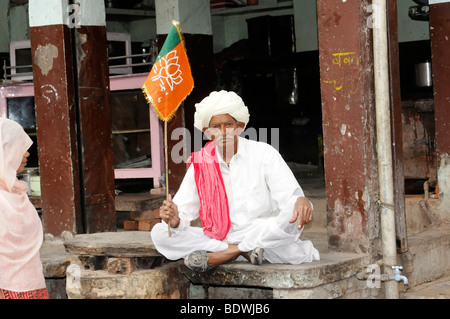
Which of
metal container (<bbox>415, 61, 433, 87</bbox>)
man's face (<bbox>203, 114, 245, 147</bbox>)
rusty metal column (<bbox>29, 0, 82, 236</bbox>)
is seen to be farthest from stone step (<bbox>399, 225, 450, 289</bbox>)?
metal container (<bbox>415, 61, 433, 87</bbox>)

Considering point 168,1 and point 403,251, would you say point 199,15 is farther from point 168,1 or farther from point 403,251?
point 403,251

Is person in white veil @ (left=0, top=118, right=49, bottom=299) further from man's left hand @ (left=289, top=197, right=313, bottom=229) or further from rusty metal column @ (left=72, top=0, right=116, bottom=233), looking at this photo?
rusty metal column @ (left=72, top=0, right=116, bottom=233)

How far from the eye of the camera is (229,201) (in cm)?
491

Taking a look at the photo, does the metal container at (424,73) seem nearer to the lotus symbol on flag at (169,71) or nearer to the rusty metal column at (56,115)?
the rusty metal column at (56,115)

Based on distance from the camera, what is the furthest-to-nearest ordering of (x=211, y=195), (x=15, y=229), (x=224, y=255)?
(x=211, y=195), (x=224, y=255), (x=15, y=229)

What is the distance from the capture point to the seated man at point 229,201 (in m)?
4.69

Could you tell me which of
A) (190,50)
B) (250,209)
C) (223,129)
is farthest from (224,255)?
(190,50)

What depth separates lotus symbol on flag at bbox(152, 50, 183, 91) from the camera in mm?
4828

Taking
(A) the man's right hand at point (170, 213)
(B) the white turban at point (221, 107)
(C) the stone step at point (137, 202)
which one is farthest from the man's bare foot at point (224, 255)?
(C) the stone step at point (137, 202)

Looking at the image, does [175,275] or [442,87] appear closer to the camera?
[175,275]

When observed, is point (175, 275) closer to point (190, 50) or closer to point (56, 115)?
point (56, 115)

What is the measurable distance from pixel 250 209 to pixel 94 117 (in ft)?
7.48

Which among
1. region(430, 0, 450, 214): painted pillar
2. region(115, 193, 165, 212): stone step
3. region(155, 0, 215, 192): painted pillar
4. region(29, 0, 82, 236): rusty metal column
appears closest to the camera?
region(29, 0, 82, 236): rusty metal column

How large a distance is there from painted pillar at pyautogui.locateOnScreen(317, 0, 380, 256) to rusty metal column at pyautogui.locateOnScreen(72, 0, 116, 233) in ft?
7.68
